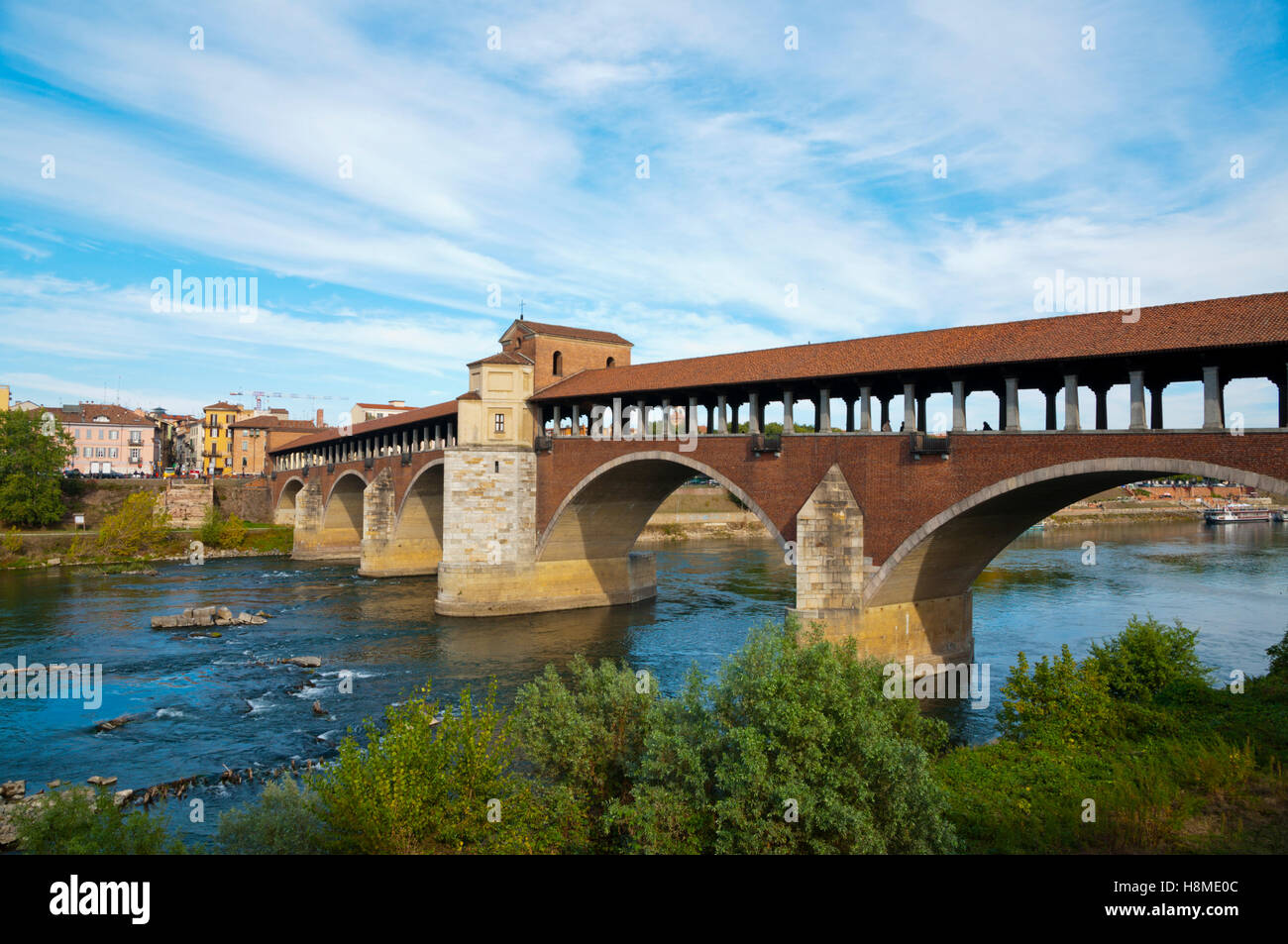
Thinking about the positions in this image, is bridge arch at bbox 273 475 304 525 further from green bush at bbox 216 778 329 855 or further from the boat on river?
the boat on river

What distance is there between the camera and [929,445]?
75.6 ft

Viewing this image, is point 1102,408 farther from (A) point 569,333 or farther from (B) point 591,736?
(A) point 569,333

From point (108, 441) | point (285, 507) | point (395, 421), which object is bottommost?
point (285, 507)

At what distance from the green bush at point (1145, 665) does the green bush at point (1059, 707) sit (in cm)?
60

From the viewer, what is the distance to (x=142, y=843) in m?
9.46

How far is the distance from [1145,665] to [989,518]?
247 inches

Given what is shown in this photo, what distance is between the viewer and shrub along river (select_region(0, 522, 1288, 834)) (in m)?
21.3

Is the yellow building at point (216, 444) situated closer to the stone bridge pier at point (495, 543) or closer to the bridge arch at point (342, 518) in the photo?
the bridge arch at point (342, 518)

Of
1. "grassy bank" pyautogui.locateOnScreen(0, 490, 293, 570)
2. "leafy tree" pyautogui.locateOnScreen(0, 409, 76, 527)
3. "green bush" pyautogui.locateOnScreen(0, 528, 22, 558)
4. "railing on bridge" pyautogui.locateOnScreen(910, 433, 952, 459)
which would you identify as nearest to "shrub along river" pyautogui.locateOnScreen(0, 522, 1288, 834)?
"grassy bank" pyautogui.locateOnScreen(0, 490, 293, 570)

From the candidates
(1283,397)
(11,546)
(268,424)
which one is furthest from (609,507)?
(268,424)
